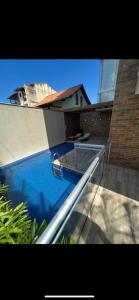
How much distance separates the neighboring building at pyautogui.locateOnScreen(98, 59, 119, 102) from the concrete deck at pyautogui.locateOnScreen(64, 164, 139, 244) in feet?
26.4

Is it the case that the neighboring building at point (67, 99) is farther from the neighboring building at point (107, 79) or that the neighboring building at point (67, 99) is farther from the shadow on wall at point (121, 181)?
the shadow on wall at point (121, 181)

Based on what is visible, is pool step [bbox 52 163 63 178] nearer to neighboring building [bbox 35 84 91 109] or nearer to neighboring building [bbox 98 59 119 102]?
neighboring building [bbox 98 59 119 102]

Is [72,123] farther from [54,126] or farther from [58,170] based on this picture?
[58,170]

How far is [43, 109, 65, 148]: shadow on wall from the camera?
749 centimetres

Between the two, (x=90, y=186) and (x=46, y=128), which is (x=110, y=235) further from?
(x=46, y=128)

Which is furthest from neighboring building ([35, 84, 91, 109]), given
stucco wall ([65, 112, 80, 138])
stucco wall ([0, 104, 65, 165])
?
stucco wall ([0, 104, 65, 165])

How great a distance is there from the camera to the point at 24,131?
5.95 m

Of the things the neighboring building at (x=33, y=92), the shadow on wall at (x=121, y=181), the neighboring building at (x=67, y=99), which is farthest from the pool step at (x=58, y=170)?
the neighboring building at (x=33, y=92)

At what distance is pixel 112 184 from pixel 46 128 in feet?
20.3

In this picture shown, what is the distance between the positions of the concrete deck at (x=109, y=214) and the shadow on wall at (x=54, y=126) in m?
6.08

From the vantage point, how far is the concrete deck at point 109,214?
141cm

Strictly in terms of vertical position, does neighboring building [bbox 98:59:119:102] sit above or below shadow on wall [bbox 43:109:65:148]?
above
